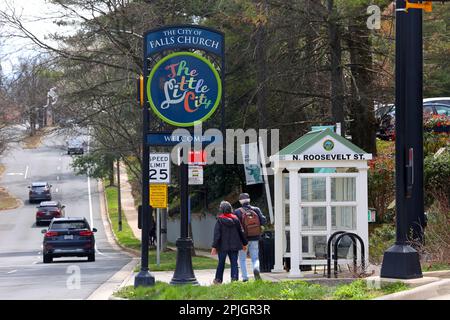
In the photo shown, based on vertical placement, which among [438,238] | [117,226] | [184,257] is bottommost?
[117,226]

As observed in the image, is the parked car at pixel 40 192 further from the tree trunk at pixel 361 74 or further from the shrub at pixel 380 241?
the shrub at pixel 380 241

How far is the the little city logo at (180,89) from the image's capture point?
17125 mm

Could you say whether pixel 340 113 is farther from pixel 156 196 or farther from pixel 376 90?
pixel 156 196

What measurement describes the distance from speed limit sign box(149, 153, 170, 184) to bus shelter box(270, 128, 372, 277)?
13.0ft

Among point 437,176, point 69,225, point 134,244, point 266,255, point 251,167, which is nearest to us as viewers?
point 266,255

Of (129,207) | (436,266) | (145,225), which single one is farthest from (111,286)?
(129,207)

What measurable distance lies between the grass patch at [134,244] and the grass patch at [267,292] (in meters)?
10.7

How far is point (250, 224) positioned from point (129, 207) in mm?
58122

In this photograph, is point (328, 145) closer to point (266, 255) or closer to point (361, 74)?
point (266, 255)

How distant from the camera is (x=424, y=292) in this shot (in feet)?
38.3

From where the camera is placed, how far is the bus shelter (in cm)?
1848

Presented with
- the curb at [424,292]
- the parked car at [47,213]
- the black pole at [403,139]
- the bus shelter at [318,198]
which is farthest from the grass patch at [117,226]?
the curb at [424,292]

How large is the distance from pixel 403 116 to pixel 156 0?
22.0m
